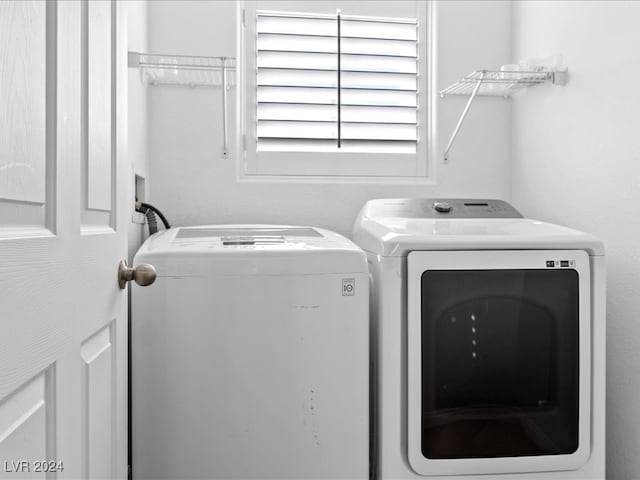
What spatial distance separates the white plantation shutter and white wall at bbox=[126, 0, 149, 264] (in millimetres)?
461

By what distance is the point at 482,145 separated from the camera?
7.86 feet

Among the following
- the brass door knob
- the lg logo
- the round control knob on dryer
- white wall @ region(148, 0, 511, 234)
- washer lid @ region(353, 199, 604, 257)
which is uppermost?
white wall @ region(148, 0, 511, 234)

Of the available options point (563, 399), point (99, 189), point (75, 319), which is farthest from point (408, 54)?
point (75, 319)

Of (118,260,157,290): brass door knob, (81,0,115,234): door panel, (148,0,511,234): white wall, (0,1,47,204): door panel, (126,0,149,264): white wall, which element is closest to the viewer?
(0,1,47,204): door panel

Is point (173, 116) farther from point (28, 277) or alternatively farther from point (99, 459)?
point (28, 277)

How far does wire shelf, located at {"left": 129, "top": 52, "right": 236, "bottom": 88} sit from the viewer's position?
1.76m

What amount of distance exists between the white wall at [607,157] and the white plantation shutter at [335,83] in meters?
0.56

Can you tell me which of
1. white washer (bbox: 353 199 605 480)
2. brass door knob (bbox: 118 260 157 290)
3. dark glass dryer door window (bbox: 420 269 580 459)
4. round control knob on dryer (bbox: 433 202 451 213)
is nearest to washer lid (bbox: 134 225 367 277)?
white washer (bbox: 353 199 605 480)

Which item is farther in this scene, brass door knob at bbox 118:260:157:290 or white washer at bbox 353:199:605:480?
white washer at bbox 353:199:605:480

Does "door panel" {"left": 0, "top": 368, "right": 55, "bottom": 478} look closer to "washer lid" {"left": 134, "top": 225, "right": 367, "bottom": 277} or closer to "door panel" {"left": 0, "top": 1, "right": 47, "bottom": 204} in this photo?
"door panel" {"left": 0, "top": 1, "right": 47, "bottom": 204}

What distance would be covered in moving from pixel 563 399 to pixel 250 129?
5.02 feet

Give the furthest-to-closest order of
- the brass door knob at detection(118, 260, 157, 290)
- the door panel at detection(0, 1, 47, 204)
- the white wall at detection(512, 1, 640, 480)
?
the white wall at detection(512, 1, 640, 480), the brass door knob at detection(118, 260, 157, 290), the door panel at detection(0, 1, 47, 204)

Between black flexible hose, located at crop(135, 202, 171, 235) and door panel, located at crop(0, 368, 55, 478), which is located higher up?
black flexible hose, located at crop(135, 202, 171, 235)

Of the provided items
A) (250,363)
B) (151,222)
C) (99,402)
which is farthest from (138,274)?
(151,222)
